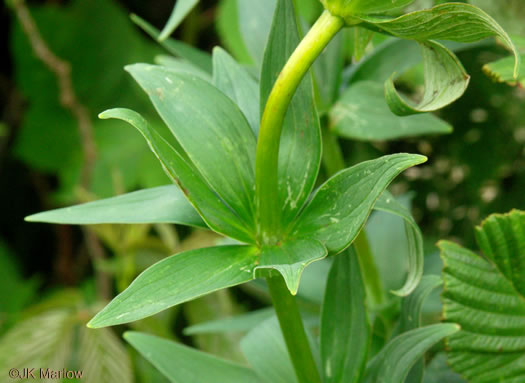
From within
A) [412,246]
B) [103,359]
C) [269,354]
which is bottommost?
[103,359]

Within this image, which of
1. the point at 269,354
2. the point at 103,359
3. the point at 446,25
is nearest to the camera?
the point at 446,25

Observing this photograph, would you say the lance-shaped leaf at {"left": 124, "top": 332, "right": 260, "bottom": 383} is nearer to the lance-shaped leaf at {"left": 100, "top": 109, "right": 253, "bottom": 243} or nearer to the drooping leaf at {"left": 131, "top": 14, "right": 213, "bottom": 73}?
the lance-shaped leaf at {"left": 100, "top": 109, "right": 253, "bottom": 243}

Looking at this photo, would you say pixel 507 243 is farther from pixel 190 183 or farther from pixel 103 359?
pixel 103 359

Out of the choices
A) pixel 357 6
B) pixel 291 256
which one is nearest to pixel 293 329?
pixel 291 256

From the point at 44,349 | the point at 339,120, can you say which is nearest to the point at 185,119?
the point at 339,120

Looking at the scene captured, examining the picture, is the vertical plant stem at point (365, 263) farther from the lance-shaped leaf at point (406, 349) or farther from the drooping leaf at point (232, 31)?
the drooping leaf at point (232, 31)

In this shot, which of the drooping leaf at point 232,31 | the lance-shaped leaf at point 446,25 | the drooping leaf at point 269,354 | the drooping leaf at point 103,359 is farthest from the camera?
the drooping leaf at point 232,31

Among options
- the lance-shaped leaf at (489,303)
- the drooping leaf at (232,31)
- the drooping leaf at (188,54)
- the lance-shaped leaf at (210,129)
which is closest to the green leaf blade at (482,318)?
the lance-shaped leaf at (489,303)
